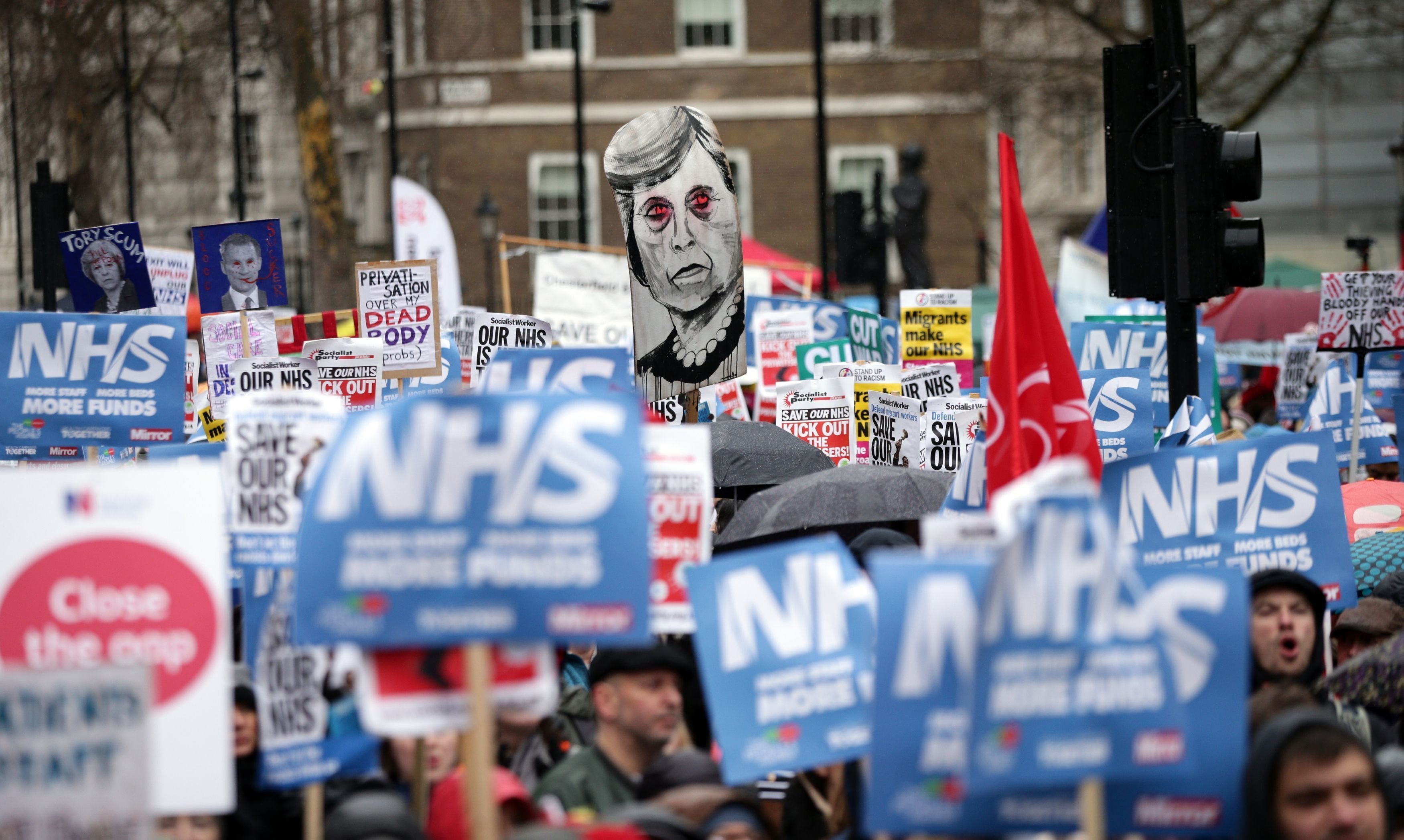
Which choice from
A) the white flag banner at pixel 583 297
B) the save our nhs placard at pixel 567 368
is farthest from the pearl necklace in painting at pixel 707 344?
the white flag banner at pixel 583 297

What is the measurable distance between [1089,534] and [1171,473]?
2453 millimetres

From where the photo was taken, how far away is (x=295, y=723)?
4457 mm

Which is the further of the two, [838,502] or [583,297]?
[583,297]

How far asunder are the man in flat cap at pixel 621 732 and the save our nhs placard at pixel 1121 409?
4453 mm

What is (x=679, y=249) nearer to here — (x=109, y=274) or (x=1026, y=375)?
(x=1026, y=375)

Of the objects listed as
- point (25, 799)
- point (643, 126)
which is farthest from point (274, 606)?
point (643, 126)

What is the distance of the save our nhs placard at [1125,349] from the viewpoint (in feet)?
37.2

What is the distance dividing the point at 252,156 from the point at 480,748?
42.1m

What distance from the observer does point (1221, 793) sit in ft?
12.2

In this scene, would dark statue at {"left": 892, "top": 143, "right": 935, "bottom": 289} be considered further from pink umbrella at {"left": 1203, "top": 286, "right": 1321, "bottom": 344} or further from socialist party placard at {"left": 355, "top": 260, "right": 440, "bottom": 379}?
socialist party placard at {"left": 355, "top": 260, "right": 440, "bottom": 379}

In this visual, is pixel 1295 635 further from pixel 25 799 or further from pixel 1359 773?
pixel 25 799

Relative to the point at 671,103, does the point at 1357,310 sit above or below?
below

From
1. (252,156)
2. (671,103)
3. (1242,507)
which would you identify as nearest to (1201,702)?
(1242,507)

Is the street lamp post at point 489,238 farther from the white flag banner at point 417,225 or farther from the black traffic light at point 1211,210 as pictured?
the black traffic light at point 1211,210
